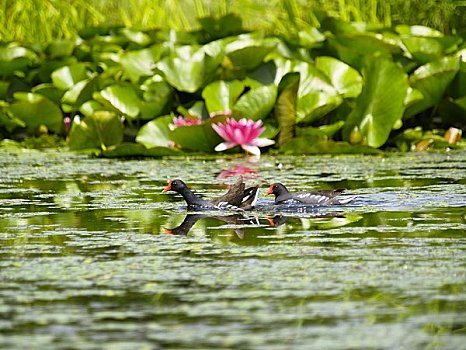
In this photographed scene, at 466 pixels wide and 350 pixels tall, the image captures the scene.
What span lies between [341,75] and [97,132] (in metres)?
2.01

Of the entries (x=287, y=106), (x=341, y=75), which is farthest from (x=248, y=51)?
(x=341, y=75)

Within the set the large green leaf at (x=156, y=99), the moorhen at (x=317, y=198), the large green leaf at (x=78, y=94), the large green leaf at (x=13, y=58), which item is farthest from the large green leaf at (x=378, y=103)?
the large green leaf at (x=13, y=58)

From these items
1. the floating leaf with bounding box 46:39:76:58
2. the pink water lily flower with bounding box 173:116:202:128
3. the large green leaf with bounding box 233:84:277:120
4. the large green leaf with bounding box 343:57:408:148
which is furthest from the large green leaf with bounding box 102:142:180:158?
the floating leaf with bounding box 46:39:76:58

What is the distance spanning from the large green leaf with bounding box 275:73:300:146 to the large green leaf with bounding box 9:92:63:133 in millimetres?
2188

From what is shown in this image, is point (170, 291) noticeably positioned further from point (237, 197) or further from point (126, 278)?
point (237, 197)

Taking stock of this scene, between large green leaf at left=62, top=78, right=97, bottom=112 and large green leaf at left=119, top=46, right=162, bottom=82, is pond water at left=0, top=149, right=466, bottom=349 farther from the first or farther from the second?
large green leaf at left=119, top=46, right=162, bottom=82

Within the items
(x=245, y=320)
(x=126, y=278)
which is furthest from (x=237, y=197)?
(x=245, y=320)

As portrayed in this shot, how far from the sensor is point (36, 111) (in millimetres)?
10242

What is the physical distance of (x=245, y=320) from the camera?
346 centimetres

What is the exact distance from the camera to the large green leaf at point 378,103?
350 inches

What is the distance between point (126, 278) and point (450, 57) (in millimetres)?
5901

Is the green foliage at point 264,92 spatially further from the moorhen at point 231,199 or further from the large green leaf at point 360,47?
the moorhen at point 231,199

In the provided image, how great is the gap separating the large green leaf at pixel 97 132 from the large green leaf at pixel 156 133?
23cm

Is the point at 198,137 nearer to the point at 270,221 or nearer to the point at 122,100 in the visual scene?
the point at 122,100
